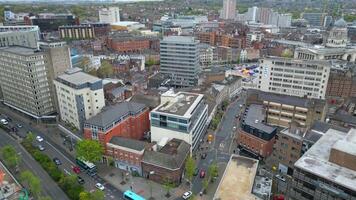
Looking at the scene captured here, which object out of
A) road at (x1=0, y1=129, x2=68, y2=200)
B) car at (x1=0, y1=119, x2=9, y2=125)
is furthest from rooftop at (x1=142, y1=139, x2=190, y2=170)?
car at (x1=0, y1=119, x2=9, y2=125)

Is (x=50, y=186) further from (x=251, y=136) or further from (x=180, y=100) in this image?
(x=251, y=136)

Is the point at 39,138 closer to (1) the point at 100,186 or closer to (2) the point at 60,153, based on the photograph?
(2) the point at 60,153

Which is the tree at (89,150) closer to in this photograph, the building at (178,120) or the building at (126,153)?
Result: the building at (126,153)

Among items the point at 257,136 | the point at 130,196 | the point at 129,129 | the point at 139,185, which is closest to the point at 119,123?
the point at 129,129

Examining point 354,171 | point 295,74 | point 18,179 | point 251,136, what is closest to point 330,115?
point 295,74

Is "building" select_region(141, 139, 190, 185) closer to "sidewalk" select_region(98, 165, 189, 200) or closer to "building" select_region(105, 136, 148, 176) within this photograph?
"sidewalk" select_region(98, 165, 189, 200)

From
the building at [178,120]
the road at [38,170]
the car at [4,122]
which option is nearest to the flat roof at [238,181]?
the building at [178,120]

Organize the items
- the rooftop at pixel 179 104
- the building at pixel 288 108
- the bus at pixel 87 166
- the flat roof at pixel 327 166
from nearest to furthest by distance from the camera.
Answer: the flat roof at pixel 327 166, the bus at pixel 87 166, the rooftop at pixel 179 104, the building at pixel 288 108
